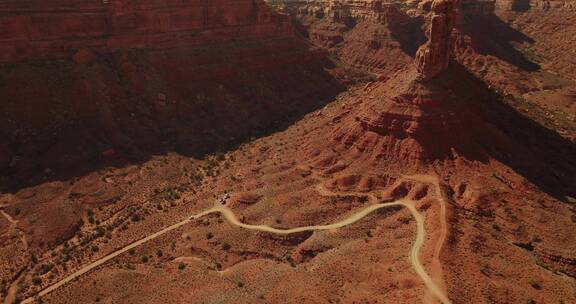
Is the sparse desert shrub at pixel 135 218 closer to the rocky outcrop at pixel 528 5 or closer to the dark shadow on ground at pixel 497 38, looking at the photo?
the dark shadow on ground at pixel 497 38

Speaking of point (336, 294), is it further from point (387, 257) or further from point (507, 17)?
point (507, 17)

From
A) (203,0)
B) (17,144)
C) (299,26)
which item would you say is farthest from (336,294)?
(299,26)

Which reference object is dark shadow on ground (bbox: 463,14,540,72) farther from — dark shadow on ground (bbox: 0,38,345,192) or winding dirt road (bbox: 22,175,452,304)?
winding dirt road (bbox: 22,175,452,304)

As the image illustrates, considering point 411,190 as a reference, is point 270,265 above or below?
below

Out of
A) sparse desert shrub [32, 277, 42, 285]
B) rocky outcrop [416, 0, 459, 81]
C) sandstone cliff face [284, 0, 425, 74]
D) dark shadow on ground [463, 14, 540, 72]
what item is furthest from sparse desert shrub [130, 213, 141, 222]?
dark shadow on ground [463, 14, 540, 72]

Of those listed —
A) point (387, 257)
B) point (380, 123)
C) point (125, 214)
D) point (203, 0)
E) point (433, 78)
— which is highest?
point (203, 0)

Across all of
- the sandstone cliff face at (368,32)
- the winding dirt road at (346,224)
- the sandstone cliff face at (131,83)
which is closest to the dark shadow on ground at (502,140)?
the winding dirt road at (346,224)

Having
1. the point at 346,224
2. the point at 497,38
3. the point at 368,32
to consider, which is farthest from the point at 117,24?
the point at 497,38

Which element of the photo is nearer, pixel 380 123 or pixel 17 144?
pixel 380 123

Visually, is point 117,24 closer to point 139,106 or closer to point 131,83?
point 131,83
